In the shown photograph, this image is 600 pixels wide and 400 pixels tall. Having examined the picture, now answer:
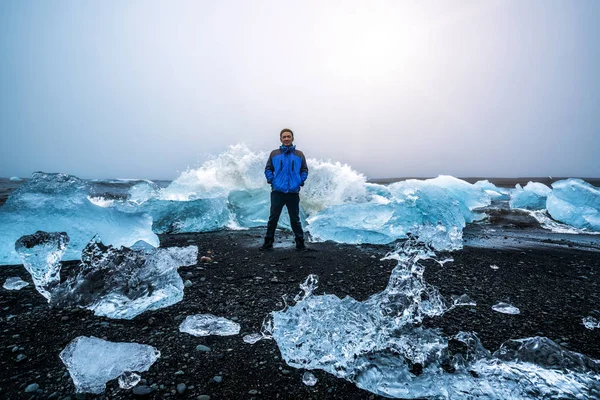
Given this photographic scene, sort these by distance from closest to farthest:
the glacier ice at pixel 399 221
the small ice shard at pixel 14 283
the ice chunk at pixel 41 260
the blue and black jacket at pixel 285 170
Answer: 1. the ice chunk at pixel 41 260
2. the small ice shard at pixel 14 283
3. the blue and black jacket at pixel 285 170
4. the glacier ice at pixel 399 221

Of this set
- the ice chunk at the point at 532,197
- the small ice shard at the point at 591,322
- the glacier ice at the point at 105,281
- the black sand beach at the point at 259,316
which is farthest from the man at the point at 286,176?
the ice chunk at the point at 532,197

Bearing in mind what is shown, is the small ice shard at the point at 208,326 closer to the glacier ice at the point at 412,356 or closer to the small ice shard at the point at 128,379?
the glacier ice at the point at 412,356

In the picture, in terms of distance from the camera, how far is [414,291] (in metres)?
2.97

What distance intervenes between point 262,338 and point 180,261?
8.01ft

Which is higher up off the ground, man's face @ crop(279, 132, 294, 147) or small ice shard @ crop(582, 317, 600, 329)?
man's face @ crop(279, 132, 294, 147)

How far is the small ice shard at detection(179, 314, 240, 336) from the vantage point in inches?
97.0

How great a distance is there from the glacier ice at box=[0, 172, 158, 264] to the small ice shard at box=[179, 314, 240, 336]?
9.54 ft

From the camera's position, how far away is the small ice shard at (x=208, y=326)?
246cm

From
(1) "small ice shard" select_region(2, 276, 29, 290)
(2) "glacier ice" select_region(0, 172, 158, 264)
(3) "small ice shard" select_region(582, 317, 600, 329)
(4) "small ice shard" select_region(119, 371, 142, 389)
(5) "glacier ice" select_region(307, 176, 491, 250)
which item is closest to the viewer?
(4) "small ice shard" select_region(119, 371, 142, 389)

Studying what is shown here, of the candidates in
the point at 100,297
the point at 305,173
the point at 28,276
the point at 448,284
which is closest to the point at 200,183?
the point at 305,173

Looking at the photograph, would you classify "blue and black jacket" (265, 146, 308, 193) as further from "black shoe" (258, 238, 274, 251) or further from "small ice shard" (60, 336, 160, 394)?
"small ice shard" (60, 336, 160, 394)

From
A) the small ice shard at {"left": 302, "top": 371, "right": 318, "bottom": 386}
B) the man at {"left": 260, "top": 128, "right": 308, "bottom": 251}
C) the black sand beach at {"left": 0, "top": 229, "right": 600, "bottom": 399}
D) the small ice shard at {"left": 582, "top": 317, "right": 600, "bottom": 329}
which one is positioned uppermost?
the man at {"left": 260, "top": 128, "right": 308, "bottom": 251}

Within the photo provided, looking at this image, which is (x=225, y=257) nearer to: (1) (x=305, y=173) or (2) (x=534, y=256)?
(1) (x=305, y=173)

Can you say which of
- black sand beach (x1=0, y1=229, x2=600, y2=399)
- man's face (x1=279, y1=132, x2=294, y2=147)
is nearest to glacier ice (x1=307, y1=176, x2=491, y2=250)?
black sand beach (x1=0, y1=229, x2=600, y2=399)
